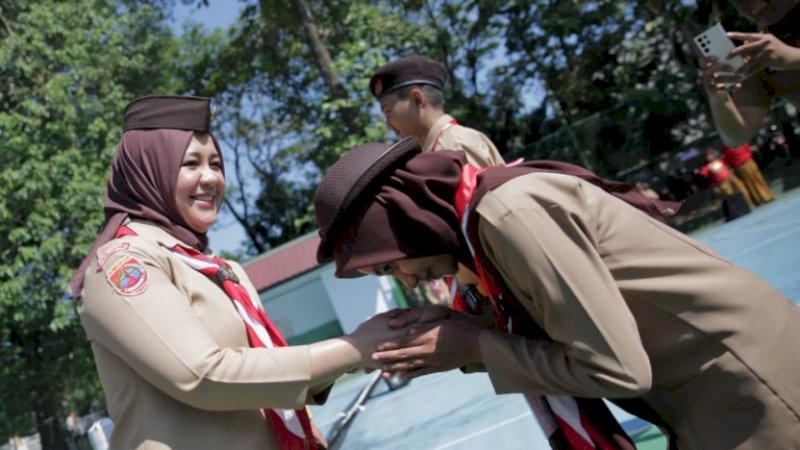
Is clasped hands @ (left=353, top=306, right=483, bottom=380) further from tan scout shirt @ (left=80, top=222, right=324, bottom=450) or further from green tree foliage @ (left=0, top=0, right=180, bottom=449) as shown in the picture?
green tree foliage @ (left=0, top=0, right=180, bottom=449)

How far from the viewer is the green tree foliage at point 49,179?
15273 millimetres

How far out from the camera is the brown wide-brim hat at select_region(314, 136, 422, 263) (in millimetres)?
1754

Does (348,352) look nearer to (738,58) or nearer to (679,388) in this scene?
(679,388)

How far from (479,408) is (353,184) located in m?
4.72

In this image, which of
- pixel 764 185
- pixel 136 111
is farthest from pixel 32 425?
pixel 136 111

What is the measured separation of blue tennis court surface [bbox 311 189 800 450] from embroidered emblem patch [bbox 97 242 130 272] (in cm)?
279

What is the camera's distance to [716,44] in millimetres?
3365

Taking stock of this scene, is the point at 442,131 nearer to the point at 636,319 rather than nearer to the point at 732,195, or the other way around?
the point at 636,319

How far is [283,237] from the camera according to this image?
2856 cm

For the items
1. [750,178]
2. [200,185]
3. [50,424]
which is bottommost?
[50,424]

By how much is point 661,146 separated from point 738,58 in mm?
12844

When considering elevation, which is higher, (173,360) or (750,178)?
(173,360)

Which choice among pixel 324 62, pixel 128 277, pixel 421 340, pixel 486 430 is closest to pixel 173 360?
pixel 128 277

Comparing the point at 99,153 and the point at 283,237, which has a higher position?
the point at 99,153
